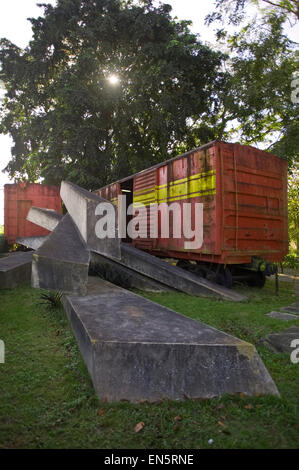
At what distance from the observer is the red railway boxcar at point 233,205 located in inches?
236

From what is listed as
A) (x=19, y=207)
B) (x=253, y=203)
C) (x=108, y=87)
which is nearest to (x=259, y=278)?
(x=253, y=203)

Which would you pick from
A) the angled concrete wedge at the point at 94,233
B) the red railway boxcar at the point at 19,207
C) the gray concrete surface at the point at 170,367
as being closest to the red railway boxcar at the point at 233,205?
the angled concrete wedge at the point at 94,233

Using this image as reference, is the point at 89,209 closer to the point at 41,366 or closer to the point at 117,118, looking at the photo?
the point at 41,366

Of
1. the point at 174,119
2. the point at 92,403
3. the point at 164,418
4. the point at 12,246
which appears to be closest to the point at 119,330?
the point at 92,403

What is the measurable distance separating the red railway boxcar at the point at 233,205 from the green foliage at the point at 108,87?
7823mm

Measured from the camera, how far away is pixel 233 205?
6109 mm

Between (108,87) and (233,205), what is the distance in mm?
10913

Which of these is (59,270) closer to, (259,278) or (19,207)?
A: (259,278)

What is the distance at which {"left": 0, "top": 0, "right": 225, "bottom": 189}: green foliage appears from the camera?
13.7m

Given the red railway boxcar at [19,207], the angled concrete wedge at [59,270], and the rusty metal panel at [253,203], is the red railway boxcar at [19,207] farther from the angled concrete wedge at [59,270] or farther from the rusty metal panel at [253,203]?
the angled concrete wedge at [59,270]

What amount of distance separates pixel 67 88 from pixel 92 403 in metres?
13.8

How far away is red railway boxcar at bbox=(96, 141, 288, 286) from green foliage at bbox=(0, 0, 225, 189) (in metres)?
7.82

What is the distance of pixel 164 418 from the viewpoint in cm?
190
